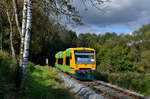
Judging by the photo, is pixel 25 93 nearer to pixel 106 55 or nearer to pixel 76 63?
pixel 76 63

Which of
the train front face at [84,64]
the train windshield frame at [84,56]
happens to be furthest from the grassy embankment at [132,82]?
the train windshield frame at [84,56]

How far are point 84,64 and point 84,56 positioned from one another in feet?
2.68

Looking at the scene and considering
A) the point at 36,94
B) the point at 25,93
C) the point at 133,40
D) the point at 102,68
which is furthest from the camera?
the point at 133,40

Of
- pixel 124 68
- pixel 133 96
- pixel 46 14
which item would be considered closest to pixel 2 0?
pixel 46 14

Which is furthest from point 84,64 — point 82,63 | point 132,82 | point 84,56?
point 132,82

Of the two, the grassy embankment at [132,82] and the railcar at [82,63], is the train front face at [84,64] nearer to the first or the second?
the railcar at [82,63]

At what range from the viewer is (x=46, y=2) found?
7.20 m

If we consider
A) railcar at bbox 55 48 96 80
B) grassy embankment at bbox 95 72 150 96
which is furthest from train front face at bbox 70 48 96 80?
grassy embankment at bbox 95 72 150 96

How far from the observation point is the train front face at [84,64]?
15844 mm

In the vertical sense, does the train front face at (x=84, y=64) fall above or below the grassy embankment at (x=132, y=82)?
above

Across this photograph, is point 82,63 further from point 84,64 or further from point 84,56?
point 84,56

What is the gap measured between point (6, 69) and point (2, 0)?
3314 mm

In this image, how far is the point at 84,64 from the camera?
645 inches

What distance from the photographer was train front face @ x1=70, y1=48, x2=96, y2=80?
52.0 feet
